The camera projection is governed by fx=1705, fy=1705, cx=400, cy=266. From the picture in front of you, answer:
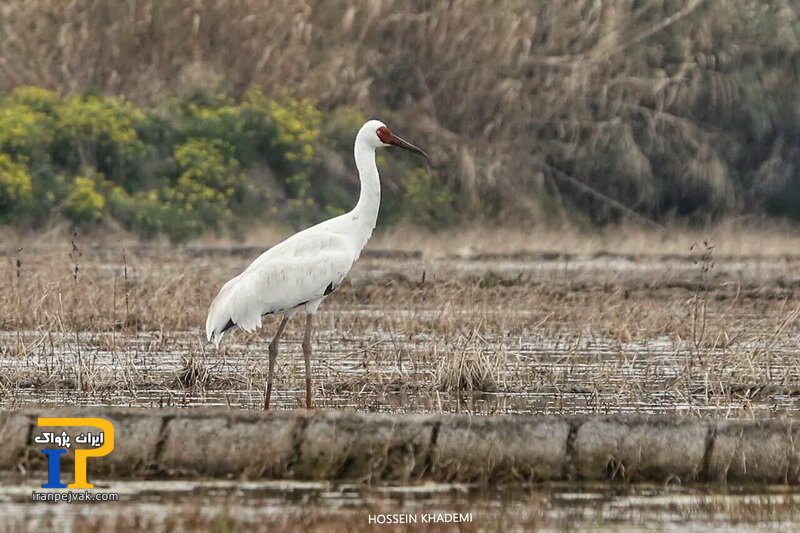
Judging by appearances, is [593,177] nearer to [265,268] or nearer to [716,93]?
[716,93]

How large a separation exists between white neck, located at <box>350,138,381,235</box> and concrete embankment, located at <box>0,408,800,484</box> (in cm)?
339

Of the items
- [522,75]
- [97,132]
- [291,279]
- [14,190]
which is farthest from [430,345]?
[522,75]

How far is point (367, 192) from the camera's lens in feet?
37.4

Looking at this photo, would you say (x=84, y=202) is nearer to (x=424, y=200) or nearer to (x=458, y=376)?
(x=424, y=200)

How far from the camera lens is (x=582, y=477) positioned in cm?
793

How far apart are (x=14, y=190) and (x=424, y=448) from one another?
884 inches

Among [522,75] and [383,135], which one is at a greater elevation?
[522,75]

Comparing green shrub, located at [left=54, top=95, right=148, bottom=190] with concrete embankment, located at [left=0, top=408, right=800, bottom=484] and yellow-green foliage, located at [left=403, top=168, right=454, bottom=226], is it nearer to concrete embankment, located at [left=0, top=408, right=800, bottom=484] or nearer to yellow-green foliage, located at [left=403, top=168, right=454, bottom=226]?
yellow-green foliage, located at [left=403, top=168, right=454, bottom=226]

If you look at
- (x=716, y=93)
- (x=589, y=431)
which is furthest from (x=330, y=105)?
(x=589, y=431)

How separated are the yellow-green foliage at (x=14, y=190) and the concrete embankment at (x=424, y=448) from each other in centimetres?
2184

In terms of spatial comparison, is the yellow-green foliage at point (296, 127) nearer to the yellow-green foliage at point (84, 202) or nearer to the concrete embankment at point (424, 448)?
the yellow-green foliage at point (84, 202)

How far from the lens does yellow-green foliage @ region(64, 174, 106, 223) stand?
2912cm

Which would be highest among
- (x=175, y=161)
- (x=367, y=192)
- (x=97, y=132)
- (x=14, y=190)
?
(x=97, y=132)

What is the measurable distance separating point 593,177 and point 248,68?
759 centimetres
